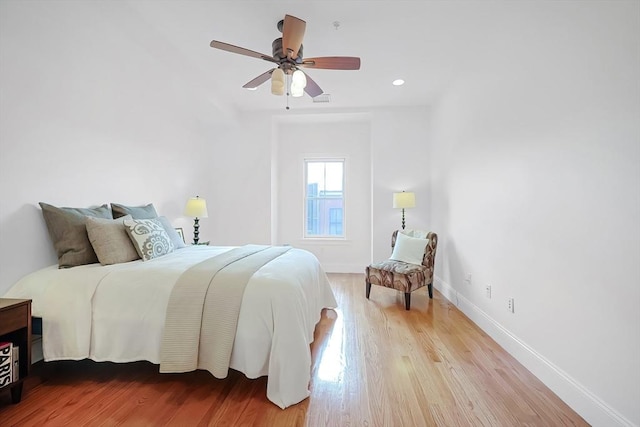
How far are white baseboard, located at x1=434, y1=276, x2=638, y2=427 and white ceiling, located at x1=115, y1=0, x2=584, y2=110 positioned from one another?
87.9 inches

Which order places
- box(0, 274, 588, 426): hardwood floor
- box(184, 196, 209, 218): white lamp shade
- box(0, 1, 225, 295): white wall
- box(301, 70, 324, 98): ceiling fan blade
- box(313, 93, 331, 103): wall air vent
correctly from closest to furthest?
box(0, 274, 588, 426): hardwood floor → box(0, 1, 225, 295): white wall → box(301, 70, 324, 98): ceiling fan blade → box(184, 196, 209, 218): white lamp shade → box(313, 93, 331, 103): wall air vent

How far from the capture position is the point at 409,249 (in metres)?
3.82

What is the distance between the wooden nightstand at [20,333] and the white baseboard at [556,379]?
3.11 metres

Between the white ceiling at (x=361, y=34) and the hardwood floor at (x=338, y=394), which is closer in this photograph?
the hardwood floor at (x=338, y=394)

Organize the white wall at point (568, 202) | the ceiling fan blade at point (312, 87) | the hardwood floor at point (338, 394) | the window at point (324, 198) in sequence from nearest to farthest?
the white wall at point (568, 202) → the hardwood floor at point (338, 394) → the ceiling fan blade at point (312, 87) → the window at point (324, 198)

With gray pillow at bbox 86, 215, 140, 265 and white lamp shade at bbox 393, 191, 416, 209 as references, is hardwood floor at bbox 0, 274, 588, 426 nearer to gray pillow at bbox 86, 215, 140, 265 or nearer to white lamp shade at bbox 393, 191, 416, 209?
gray pillow at bbox 86, 215, 140, 265

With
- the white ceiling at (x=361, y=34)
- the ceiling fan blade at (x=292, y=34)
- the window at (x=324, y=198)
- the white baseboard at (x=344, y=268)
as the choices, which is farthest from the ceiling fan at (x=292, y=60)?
the white baseboard at (x=344, y=268)

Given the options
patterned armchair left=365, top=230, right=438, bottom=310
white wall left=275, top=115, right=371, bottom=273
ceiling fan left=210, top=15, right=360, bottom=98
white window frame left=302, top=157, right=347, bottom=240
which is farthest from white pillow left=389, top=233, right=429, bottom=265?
ceiling fan left=210, top=15, right=360, bottom=98

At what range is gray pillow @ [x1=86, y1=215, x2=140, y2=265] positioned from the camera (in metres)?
2.14

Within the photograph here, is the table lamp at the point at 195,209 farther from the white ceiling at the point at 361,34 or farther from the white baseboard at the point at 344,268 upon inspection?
the white baseboard at the point at 344,268

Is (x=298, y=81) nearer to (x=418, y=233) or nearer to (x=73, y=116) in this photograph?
(x=73, y=116)

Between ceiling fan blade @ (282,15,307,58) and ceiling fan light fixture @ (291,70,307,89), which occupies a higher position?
ceiling fan blade @ (282,15,307,58)

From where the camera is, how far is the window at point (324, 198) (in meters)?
5.67

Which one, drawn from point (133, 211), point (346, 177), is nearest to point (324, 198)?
point (346, 177)
